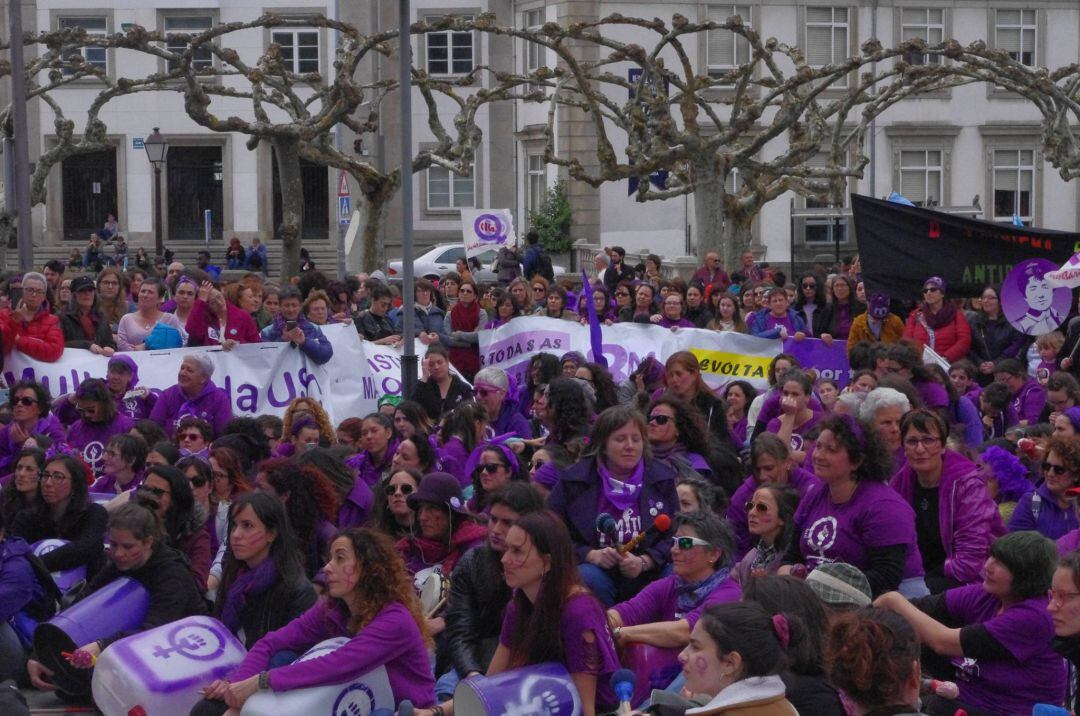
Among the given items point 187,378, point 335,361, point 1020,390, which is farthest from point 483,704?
point 335,361

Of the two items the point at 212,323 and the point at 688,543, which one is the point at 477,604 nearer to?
the point at 688,543

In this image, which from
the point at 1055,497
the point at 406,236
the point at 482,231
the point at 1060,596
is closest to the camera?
the point at 1060,596

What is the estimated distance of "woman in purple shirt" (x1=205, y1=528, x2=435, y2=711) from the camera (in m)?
7.17

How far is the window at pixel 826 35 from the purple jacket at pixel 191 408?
1402 inches

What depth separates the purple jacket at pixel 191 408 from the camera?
11742 millimetres

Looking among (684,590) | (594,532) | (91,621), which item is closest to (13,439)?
(91,621)

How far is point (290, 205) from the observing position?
26594 millimetres

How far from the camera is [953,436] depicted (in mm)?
9188

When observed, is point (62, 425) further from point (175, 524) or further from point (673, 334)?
point (673, 334)

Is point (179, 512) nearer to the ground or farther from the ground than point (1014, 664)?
farther from the ground

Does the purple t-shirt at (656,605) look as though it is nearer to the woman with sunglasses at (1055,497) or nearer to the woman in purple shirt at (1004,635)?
the woman in purple shirt at (1004,635)

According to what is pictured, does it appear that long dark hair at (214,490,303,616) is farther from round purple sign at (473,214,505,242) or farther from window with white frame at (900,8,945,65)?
window with white frame at (900,8,945,65)

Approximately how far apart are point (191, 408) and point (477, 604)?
4.41 m

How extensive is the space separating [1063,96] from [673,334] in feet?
63.8
